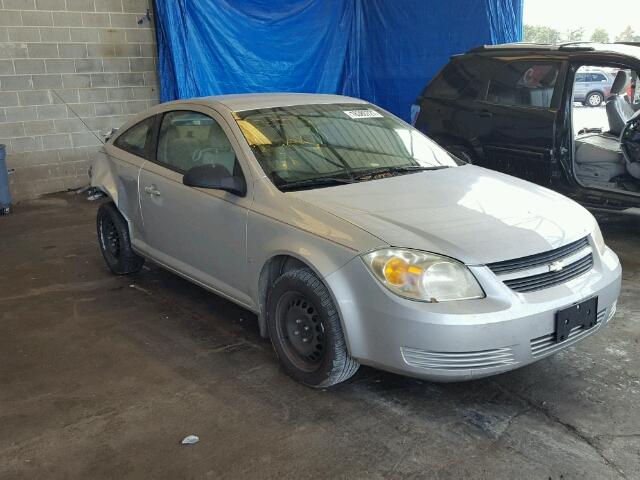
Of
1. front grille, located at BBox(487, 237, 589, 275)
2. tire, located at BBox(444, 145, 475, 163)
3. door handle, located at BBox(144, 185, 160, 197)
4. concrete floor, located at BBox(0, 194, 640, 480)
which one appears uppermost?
door handle, located at BBox(144, 185, 160, 197)

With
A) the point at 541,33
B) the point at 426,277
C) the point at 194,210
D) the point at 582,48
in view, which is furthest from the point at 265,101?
the point at 541,33

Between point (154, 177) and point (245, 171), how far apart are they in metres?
1.03

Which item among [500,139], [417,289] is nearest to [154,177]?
[417,289]

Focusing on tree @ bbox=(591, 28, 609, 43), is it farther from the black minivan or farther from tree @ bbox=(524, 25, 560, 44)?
the black minivan

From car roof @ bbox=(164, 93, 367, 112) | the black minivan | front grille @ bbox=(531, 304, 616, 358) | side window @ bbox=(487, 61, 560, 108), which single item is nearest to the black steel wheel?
front grille @ bbox=(531, 304, 616, 358)

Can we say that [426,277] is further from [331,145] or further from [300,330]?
[331,145]

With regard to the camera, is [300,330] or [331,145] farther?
[331,145]

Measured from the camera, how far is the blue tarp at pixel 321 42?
880cm

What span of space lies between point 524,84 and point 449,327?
407 centimetres

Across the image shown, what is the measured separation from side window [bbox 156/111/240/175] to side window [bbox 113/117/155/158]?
0.17 m

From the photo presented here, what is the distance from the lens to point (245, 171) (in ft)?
11.7

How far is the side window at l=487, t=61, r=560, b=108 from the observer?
5859 mm

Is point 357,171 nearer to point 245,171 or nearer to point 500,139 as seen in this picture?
point 245,171

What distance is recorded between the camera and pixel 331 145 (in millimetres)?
3836
